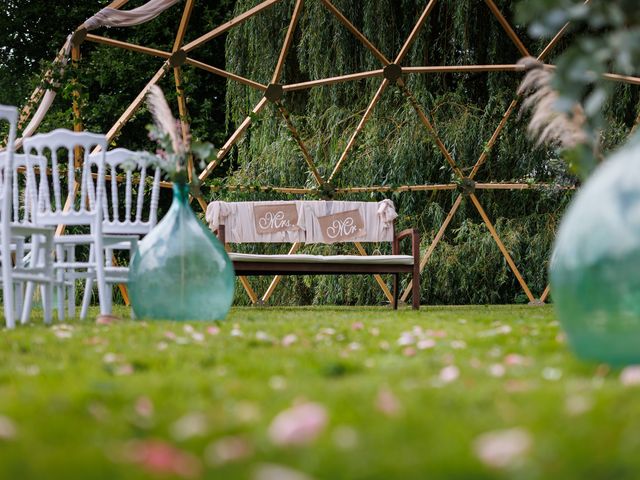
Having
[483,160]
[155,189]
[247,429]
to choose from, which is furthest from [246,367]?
[483,160]

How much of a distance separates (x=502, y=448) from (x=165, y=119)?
3.66 metres

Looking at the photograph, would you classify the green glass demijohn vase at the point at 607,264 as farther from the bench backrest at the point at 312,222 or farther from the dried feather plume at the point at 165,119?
the bench backrest at the point at 312,222

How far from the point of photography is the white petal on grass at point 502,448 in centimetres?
119

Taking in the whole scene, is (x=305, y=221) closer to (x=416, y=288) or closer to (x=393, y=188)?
(x=393, y=188)

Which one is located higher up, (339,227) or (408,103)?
(408,103)

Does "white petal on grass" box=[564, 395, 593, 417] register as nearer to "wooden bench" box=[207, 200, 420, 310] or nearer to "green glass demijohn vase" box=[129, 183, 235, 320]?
"green glass demijohn vase" box=[129, 183, 235, 320]

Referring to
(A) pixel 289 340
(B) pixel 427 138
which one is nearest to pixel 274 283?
(B) pixel 427 138

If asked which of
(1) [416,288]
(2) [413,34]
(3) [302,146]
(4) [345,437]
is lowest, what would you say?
(1) [416,288]

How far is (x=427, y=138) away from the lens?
28.1 feet

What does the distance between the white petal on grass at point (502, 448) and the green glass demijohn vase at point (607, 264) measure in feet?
2.82

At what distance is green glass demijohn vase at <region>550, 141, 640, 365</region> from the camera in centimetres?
207

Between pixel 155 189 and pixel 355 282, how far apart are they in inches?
144

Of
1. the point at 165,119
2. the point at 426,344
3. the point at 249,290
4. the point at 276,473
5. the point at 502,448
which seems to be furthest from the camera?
the point at 249,290

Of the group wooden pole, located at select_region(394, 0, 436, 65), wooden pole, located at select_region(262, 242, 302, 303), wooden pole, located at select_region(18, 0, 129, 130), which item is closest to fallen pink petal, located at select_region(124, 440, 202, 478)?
wooden pole, located at select_region(18, 0, 129, 130)
